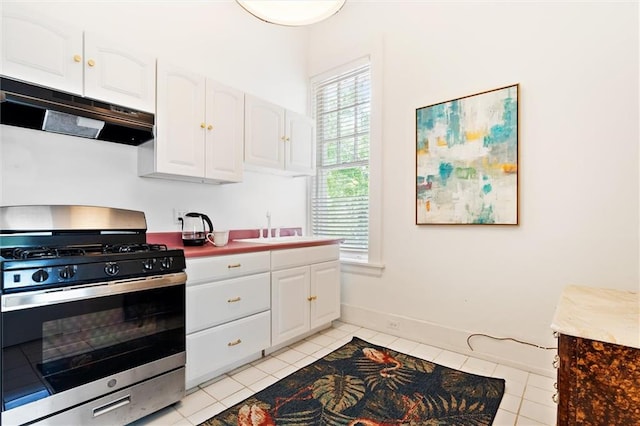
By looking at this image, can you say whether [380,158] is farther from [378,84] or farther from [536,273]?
[536,273]

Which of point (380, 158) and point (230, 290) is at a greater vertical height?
point (380, 158)

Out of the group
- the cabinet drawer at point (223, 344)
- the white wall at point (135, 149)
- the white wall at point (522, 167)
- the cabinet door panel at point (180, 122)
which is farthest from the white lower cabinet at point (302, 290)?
the cabinet door panel at point (180, 122)

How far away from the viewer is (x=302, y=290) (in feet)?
8.92

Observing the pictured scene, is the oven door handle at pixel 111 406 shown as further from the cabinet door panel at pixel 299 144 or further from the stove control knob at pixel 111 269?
the cabinet door panel at pixel 299 144

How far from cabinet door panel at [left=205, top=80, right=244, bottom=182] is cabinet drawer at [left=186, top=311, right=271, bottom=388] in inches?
43.2

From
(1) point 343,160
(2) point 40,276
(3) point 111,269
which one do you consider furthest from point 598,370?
(1) point 343,160

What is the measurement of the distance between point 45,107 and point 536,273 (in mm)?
3164

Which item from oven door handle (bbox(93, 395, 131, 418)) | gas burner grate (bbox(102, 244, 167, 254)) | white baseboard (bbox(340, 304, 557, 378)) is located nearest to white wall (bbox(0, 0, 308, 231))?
gas burner grate (bbox(102, 244, 167, 254))

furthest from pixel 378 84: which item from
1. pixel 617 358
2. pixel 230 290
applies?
pixel 617 358

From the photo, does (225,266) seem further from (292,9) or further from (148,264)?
(292,9)

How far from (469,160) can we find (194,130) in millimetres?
2094

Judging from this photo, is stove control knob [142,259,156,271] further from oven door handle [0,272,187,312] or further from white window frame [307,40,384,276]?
white window frame [307,40,384,276]

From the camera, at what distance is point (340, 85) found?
11.4 ft

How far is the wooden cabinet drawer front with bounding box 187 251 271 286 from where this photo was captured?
1.97 meters
